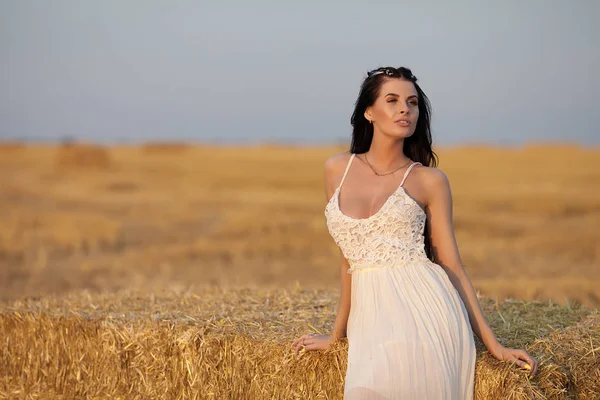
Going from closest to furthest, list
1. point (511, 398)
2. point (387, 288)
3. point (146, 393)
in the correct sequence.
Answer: point (511, 398) → point (387, 288) → point (146, 393)

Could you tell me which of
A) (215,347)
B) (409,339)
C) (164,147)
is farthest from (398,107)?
(164,147)

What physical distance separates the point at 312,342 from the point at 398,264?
0.68 m

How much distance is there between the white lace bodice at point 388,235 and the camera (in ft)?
13.2

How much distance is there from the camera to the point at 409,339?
147 inches

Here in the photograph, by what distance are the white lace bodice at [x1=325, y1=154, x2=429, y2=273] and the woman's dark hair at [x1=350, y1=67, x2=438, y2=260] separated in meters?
0.22

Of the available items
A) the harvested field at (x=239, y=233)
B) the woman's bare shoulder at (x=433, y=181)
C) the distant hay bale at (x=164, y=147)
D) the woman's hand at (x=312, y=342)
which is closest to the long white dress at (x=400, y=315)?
the woman's bare shoulder at (x=433, y=181)

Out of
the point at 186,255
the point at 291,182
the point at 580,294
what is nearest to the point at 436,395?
the point at 580,294

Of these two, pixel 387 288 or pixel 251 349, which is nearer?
pixel 387 288

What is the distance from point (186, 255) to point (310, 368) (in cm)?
973

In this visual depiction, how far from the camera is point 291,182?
31.3 meters

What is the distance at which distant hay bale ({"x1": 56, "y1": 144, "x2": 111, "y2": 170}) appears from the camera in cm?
3606

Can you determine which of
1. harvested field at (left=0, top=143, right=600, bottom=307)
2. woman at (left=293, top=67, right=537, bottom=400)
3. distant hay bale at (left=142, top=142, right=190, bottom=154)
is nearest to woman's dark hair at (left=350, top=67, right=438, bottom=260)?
woman at (left=293, top=67, right=537, bottom=400)

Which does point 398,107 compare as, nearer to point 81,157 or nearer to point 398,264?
point 398,264

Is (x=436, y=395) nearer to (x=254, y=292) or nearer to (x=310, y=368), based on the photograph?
(x=310, y=368)
